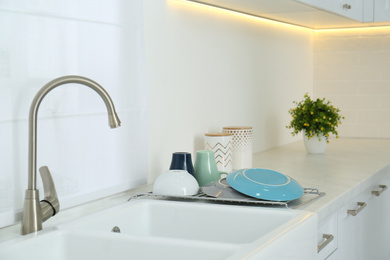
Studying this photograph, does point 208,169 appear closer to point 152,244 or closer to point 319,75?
point 152,244

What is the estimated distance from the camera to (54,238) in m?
1.29

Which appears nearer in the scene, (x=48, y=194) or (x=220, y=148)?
(x=48, y=194)

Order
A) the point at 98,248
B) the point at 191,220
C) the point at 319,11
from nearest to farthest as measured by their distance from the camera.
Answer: the point at 98,248 → the point at 191,220 → the point at 319,11

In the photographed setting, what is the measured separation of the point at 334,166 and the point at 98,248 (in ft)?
4.28

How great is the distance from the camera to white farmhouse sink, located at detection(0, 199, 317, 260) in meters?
1.18

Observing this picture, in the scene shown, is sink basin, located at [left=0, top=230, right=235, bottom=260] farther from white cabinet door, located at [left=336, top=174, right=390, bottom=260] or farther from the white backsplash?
white cabinet door, located at [left=336, top=174, right=390, bottom=260]

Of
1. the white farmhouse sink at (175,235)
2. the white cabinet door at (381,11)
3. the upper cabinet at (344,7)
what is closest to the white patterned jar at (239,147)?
the upper cabinet at (344,7)

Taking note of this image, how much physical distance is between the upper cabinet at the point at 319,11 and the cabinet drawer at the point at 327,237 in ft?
2.98

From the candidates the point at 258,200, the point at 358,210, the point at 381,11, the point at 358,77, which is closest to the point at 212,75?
the point at 358,210

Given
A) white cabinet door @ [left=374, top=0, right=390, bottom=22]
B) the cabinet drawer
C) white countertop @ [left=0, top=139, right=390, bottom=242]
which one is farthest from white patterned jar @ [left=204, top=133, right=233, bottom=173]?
white cabinet door @ [left=374, top=0, right=390, bottom=22]

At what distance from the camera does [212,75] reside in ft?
7.72

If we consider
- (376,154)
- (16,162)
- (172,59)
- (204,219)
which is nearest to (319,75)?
(376,154)

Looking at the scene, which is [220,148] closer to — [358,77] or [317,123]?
[317,123]

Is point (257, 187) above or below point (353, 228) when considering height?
above
